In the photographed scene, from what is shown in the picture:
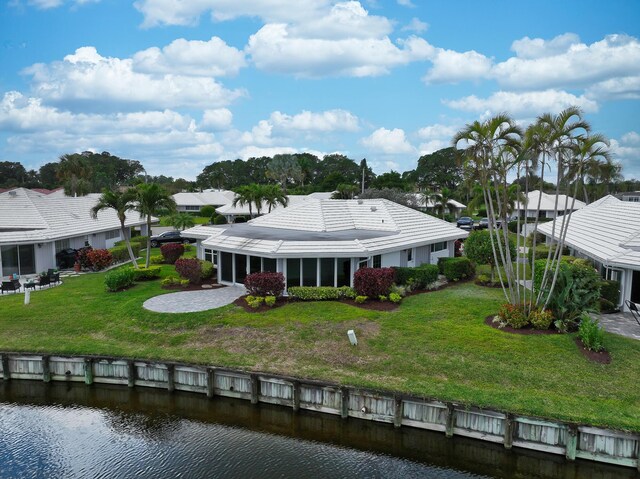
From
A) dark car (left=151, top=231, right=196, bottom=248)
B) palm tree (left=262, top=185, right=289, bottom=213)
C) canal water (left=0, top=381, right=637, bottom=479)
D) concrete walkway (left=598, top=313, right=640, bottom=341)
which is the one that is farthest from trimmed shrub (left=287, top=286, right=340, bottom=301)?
palm tree (left=262, top=185, right=289, bottom=213)

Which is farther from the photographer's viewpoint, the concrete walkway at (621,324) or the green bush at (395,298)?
the green bush at (395,298)

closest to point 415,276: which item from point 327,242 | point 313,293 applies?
point 327,242

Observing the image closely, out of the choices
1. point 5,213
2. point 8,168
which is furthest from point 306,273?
point 8,168

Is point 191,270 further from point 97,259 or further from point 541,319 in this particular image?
point 541,319

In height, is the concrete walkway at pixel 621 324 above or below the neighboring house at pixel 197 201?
below

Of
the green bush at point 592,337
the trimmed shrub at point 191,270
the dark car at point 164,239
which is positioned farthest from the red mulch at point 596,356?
the dark car at point 164,239

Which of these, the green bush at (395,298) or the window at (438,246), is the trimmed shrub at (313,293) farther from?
the window at (438,246)

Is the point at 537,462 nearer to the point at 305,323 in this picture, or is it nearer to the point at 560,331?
the point at 560,331
